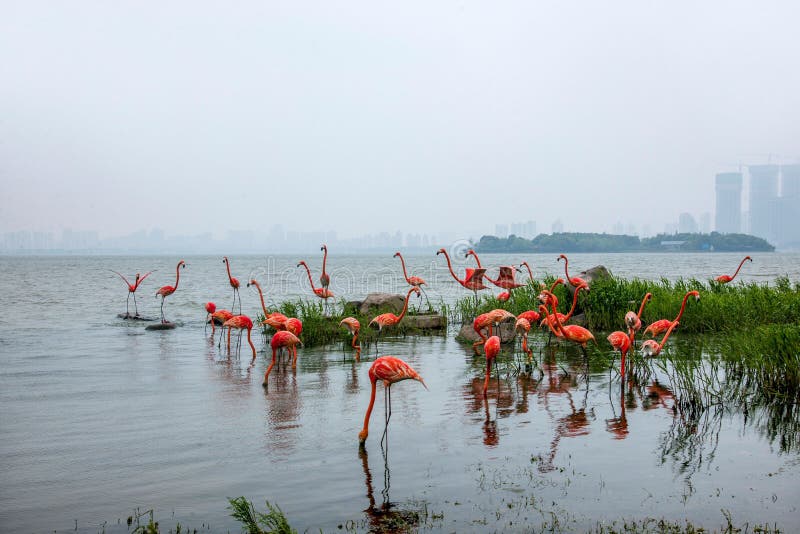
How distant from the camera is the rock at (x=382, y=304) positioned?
730 inches

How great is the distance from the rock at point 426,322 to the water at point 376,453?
518 centimetres

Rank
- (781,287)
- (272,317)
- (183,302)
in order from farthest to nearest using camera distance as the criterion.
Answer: (183,302) → (781,287) → (272,317)

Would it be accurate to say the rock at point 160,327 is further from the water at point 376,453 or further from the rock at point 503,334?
the rock at point 503,334

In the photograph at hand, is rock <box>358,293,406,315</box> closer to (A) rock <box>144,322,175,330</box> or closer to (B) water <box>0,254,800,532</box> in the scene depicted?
(B) water <box>0,254,800,532</box>

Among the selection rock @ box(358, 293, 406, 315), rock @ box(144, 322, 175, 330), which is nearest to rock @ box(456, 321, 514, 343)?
rock @ box(358, 293, 406, 315)

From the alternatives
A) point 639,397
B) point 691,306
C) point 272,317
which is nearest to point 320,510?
point 639,397

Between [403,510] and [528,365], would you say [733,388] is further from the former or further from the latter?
[403,510]

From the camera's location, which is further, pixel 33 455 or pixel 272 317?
pixel 272 317

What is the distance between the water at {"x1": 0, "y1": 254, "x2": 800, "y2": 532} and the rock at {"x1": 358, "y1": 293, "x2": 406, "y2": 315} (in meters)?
5.47

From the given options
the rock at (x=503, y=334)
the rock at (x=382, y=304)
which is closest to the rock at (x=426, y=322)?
the rock at (x=382, y=304)

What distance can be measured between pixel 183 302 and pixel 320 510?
30.0 m

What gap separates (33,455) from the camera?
7.85 m

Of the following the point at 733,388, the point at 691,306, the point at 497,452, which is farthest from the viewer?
the point at 691,306

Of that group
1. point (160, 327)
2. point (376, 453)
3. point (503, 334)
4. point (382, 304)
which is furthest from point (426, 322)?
point (376, 453)
